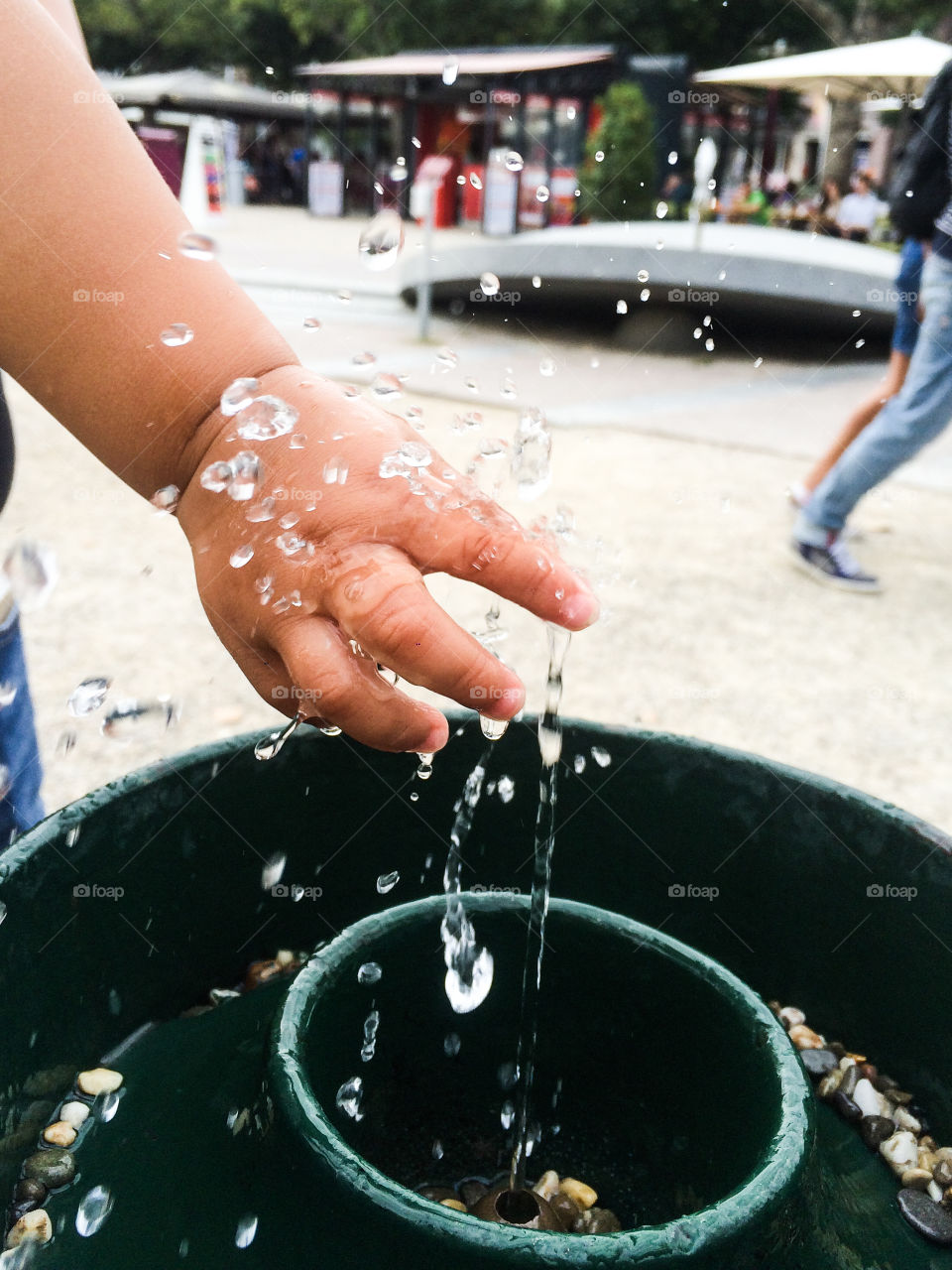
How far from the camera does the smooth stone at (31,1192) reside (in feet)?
3.02

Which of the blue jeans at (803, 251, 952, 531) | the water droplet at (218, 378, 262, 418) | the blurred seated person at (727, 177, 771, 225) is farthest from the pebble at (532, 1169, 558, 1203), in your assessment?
the blurred seated person at (727, 177, 771, 225)

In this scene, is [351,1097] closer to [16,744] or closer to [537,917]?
[537,917]

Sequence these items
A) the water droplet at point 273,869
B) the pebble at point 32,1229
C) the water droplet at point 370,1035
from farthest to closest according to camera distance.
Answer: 1. the water droplet at point 273,869
2. the water droplet at point 370,1035
3. the pebble at point 32,1229

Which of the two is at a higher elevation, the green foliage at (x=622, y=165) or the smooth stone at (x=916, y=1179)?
the smooth stone at (x=916, y=1179)

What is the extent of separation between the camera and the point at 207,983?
1201 millimetres

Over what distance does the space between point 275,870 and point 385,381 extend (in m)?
0.57

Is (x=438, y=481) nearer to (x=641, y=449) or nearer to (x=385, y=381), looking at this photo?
(x=385, y=381)

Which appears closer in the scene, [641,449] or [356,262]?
[641,449]

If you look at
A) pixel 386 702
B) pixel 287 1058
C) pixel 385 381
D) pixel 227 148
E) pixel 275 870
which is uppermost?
pixel 385 381

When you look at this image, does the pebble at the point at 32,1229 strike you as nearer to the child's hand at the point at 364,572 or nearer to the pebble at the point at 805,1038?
the child's hand at the point at 364,572

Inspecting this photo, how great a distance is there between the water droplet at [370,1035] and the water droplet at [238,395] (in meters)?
0.56

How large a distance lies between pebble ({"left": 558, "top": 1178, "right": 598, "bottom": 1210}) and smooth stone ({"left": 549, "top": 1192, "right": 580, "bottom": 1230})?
1 cm

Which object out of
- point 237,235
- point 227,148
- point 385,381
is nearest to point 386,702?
point 385,381

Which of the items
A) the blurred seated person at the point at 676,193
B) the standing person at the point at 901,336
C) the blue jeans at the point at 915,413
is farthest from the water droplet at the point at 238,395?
the blurred seated person at the point at 676,193
